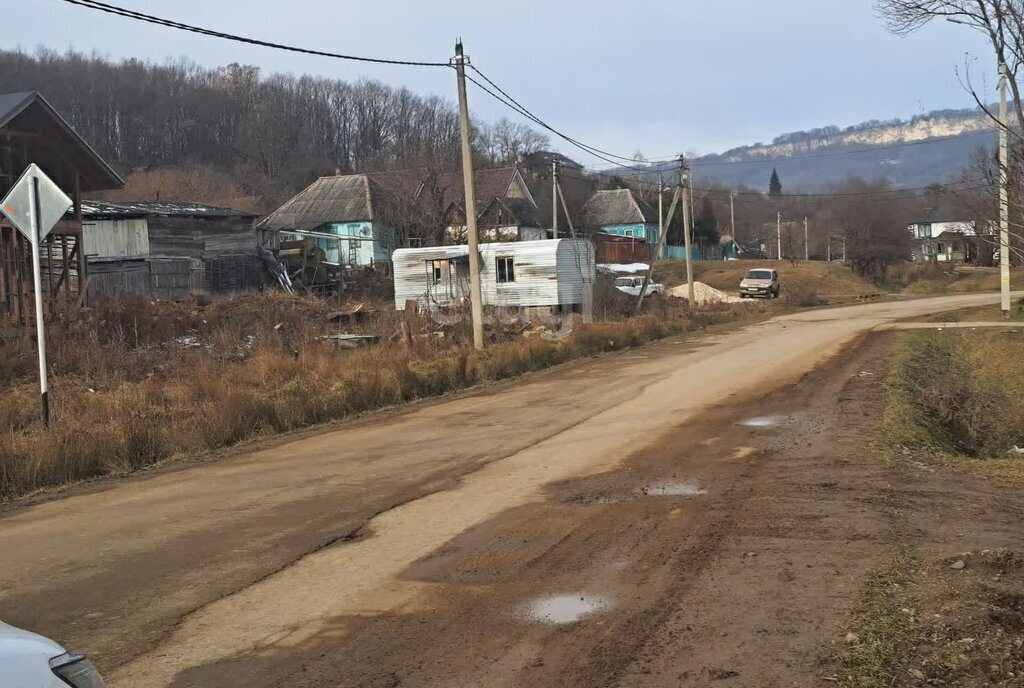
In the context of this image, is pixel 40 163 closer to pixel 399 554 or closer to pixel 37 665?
pixel 399 554

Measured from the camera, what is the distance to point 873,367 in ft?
59.8

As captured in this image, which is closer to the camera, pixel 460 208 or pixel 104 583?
pixel 104 583

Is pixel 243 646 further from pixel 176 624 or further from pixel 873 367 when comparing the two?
pixel 873 367

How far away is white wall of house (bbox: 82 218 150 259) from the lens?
42938 millimetres

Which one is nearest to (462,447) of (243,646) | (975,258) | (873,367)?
(243,646)

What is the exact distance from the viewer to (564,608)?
5504mm

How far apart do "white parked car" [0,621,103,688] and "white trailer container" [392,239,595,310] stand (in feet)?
113

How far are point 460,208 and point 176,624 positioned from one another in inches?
2095

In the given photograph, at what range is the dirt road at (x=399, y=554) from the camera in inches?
194

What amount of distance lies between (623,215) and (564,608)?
3418 inches

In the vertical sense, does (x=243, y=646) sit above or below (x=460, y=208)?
below

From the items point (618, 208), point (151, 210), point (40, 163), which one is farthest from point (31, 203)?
point (618, 208)

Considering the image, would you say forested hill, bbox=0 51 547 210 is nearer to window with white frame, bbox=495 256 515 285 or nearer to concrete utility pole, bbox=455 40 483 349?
window with white frame, bbox=495 256 515 285

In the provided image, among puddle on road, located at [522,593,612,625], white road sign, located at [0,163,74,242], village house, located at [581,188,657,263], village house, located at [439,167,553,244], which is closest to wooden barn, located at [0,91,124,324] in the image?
white road sign, located at [0,163,74,242]
